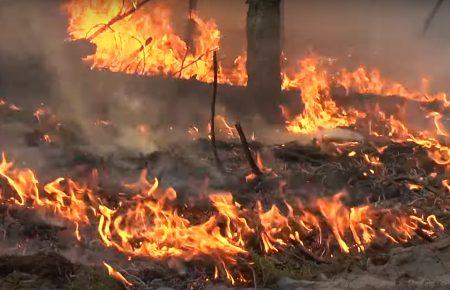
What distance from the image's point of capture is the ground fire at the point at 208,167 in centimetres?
520

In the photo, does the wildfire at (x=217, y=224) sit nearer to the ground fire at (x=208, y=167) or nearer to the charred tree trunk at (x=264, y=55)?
the ground fire at (x=208, y=167)

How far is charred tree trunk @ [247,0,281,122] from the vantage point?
31.1ft

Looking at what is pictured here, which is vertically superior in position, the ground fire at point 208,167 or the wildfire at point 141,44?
the wildfire at point 141,44

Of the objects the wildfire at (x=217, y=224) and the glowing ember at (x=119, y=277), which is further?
the wildfire at (x=217, y=224)

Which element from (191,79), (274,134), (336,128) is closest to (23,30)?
(191,79)

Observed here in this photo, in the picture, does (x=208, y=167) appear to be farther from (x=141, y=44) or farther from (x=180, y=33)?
(x=180, y=33)

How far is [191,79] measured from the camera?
10.5m

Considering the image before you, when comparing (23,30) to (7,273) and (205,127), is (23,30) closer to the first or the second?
(205,127)

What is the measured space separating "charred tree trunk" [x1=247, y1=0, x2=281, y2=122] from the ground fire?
0.08ft

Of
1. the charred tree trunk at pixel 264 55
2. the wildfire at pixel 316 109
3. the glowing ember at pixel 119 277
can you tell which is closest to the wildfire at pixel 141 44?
the charred tree trunk at pixel 264 55

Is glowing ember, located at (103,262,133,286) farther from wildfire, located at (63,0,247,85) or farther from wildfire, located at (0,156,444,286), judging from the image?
wildfire, located at (63,0,247,85)

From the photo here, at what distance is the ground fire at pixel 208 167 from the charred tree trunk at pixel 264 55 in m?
0.02

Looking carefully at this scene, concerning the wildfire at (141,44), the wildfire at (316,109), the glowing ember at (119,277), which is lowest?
the glowing ember at (119,277)

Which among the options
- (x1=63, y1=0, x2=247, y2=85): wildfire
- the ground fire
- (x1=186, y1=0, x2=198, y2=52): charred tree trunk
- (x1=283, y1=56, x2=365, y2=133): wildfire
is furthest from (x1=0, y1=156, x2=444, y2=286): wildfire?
(x1=186, y1=0, x2=198, y2=52): charred tree trunk
